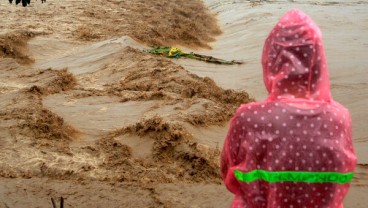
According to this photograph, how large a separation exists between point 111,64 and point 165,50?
1180 mm

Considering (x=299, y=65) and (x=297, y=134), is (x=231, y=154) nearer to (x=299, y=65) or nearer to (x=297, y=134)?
(x=297, y=134)

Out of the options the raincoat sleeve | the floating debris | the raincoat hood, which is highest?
the raincoat hood

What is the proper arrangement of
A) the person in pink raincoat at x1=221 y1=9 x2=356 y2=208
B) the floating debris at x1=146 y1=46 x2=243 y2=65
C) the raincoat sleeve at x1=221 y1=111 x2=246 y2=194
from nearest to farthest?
the person in pink raincoat at x1=221 y1=9 x2=356 y2=208
the raincoat sleeve at x1=221 y1=111 x2=246 y2=194
the floating debris at x1=146 y1=46 x2=243 y2=65

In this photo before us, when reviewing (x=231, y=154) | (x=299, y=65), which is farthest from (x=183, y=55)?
(x=299, y=65)

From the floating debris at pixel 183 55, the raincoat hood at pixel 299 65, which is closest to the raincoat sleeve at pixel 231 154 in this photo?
the raincoat hood at pixel 299 65

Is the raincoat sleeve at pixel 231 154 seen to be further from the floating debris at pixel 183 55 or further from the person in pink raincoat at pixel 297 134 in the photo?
the floating debris at pixel 183 55

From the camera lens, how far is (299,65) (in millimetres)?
1938

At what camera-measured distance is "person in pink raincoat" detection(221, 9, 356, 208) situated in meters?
1.93

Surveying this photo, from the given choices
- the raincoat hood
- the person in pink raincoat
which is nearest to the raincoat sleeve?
the person in pink raincoat

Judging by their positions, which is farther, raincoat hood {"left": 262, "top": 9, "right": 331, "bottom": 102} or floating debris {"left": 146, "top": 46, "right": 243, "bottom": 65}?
floating debris {"left": 146, "top": 46, "right": 243, "bottom": 65}

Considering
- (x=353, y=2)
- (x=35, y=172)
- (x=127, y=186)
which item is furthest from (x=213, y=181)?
(x=353, y=2)

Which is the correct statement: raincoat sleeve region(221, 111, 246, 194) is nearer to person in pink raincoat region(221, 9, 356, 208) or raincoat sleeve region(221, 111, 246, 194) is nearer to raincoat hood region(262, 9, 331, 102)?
person in pink raincoat region(221, 9, 356, 208)

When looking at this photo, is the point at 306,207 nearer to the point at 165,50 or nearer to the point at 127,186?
the point at 127,186

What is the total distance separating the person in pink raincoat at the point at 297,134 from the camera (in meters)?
1.93
